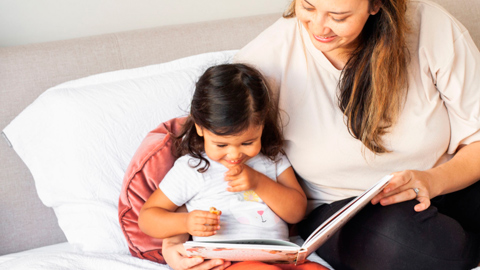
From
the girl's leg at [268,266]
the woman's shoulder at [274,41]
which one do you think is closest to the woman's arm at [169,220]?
the girl's leg at [268,266]

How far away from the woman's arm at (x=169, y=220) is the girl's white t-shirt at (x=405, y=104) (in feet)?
1.17

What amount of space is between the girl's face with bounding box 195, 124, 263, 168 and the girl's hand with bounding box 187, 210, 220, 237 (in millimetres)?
155

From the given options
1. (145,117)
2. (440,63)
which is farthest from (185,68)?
(440,63)

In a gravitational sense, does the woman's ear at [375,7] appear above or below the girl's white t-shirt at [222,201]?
above

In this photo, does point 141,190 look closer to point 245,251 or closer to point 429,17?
point 245,251

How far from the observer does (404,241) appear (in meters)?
1.28

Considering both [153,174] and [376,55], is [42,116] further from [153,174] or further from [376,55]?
[376,55]

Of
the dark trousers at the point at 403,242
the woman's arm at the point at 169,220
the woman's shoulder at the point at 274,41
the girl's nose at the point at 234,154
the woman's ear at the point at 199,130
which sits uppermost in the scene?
the woman's shoulder at the point at 274,41

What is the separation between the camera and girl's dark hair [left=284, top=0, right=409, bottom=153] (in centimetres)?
136

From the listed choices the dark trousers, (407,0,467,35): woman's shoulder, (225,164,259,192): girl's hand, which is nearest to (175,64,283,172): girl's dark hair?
(225,164,259,192): girl's hand

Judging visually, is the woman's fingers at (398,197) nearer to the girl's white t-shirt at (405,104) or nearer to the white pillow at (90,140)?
the girl's white t-shirt at (405,104)

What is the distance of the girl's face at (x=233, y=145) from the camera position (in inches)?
51.0

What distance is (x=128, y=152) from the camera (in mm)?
1577

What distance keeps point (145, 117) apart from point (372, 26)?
728 millimetres
